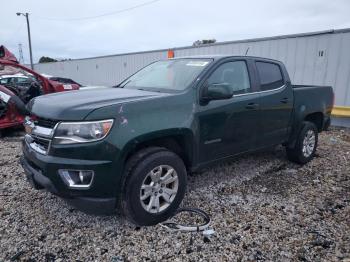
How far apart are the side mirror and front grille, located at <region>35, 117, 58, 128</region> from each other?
159 centimetres

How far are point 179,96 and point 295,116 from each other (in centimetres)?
250

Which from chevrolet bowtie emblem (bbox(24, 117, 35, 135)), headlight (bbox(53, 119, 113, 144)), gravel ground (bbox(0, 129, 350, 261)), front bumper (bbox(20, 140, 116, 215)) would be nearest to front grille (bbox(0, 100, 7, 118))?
gravel ground (bbox(0, 129, 350, 261))

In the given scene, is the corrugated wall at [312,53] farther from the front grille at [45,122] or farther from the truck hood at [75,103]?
the front grille at [45,122]

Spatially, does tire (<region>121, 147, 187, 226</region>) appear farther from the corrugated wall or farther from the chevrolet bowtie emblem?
the corrugated wall

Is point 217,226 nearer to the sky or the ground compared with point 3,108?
nearer to the ground

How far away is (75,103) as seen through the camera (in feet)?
9.36

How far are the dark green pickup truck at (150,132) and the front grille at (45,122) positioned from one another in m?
0.01

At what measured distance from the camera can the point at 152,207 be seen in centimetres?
302

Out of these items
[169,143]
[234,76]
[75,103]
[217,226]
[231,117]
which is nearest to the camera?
[75,103]

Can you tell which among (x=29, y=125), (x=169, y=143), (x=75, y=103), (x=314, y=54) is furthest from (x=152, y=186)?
(x=314, y=54)

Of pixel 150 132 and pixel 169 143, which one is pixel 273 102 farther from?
pixel 150 132

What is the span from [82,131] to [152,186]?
901 mm

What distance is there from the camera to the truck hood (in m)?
2.66

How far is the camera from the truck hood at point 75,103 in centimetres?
266
